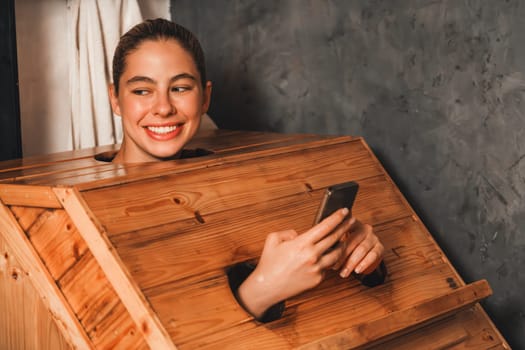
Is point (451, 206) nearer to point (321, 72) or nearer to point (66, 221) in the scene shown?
point (321, 72)

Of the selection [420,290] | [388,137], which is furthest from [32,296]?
[388,137]

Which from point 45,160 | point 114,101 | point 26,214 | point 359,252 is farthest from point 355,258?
point 45,160

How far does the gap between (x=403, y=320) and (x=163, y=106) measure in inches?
30.5

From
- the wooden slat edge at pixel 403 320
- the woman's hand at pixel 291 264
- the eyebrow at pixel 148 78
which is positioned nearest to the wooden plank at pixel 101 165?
the eyebrow at pixel 148 78

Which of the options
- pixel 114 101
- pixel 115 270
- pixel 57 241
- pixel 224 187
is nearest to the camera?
pixel 115 270

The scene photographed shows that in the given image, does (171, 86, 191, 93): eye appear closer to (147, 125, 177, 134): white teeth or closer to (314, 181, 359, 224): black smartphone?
(147, 125, 177, 134): white teeth

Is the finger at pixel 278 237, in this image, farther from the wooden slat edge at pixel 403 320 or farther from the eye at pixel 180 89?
the eye at pixel 180 89

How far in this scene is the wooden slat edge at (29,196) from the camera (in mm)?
1385

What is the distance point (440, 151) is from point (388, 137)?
181 mm

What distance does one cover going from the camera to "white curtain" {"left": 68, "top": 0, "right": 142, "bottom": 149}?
7.95 ft

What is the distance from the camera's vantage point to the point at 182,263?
1.34 metres

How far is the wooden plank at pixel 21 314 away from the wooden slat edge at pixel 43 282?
0.04 m

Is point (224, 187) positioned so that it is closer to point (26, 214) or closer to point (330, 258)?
point (330, 258)

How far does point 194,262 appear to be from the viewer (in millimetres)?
1356
